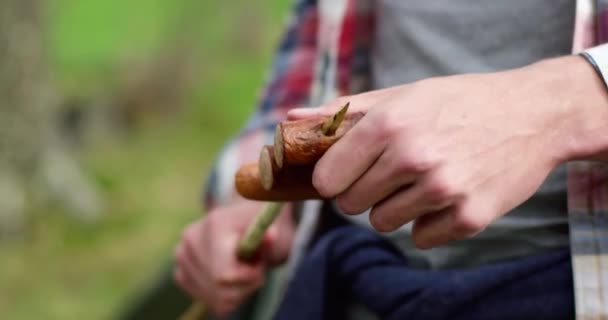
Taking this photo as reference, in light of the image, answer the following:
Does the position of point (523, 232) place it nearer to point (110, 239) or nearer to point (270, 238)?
point (270, 238)

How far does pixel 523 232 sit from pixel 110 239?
10.4ft

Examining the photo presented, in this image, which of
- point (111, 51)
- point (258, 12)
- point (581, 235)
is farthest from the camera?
point (258, 12)

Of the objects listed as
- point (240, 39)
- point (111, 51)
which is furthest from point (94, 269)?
point (240, 39)

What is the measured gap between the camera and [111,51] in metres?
5.27

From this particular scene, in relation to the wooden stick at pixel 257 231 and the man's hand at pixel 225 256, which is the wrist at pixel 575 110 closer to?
the wooden stick at pixel 257 231

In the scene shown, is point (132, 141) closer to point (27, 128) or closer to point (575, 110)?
point (27, 128)

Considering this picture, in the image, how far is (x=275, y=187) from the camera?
3.31 ft

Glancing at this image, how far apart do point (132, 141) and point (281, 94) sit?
353 cm

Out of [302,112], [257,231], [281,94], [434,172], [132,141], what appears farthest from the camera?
[132,141]

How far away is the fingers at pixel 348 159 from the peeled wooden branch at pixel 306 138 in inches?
0.4

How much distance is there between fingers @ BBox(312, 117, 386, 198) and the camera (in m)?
0.91

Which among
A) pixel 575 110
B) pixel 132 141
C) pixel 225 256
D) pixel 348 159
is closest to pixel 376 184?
pixel 348 159

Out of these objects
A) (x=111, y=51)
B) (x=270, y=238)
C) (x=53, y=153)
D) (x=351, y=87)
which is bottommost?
(x=270, y=238)

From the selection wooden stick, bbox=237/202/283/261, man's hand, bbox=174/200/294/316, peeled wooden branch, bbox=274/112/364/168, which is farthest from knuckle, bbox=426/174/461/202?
man's hand, bbox=174/200/294/316
